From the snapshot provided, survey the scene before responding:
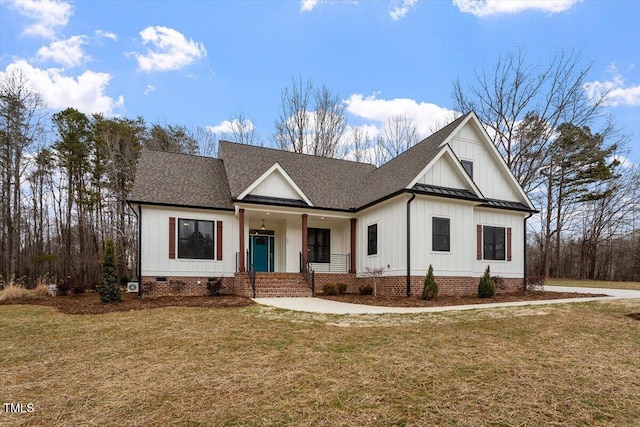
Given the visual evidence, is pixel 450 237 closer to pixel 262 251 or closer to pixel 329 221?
pixel 329 221

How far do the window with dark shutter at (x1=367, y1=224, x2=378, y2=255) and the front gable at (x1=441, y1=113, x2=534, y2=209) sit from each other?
15.9 ft

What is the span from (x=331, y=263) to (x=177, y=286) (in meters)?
7.00

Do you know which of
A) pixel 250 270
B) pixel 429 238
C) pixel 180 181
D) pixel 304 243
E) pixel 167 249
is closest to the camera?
pixel 429 238

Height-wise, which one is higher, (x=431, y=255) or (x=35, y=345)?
(x=431, y=255)

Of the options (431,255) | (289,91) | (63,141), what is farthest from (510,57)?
(63,141)

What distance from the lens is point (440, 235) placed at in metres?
14.7

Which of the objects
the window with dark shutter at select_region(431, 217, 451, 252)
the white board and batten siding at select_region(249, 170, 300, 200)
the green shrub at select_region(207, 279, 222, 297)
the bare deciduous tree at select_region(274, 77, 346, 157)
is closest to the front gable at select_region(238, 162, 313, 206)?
the white board and batten siding at select_region(249, 170, 300, 200)

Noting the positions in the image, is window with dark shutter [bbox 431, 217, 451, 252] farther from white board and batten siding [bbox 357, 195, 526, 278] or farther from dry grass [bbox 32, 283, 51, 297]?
dry grass [bbox 32, 283, 51, 297]

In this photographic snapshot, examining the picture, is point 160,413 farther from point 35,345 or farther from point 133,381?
point 35,345

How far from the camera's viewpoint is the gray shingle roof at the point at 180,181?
50.4 ft

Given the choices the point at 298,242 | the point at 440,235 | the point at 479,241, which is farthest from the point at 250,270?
the point at 479,241

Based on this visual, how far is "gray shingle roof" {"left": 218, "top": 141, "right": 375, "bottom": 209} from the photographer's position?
1733 cm

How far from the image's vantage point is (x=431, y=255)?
14414 mm

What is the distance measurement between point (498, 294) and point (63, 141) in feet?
97.1
